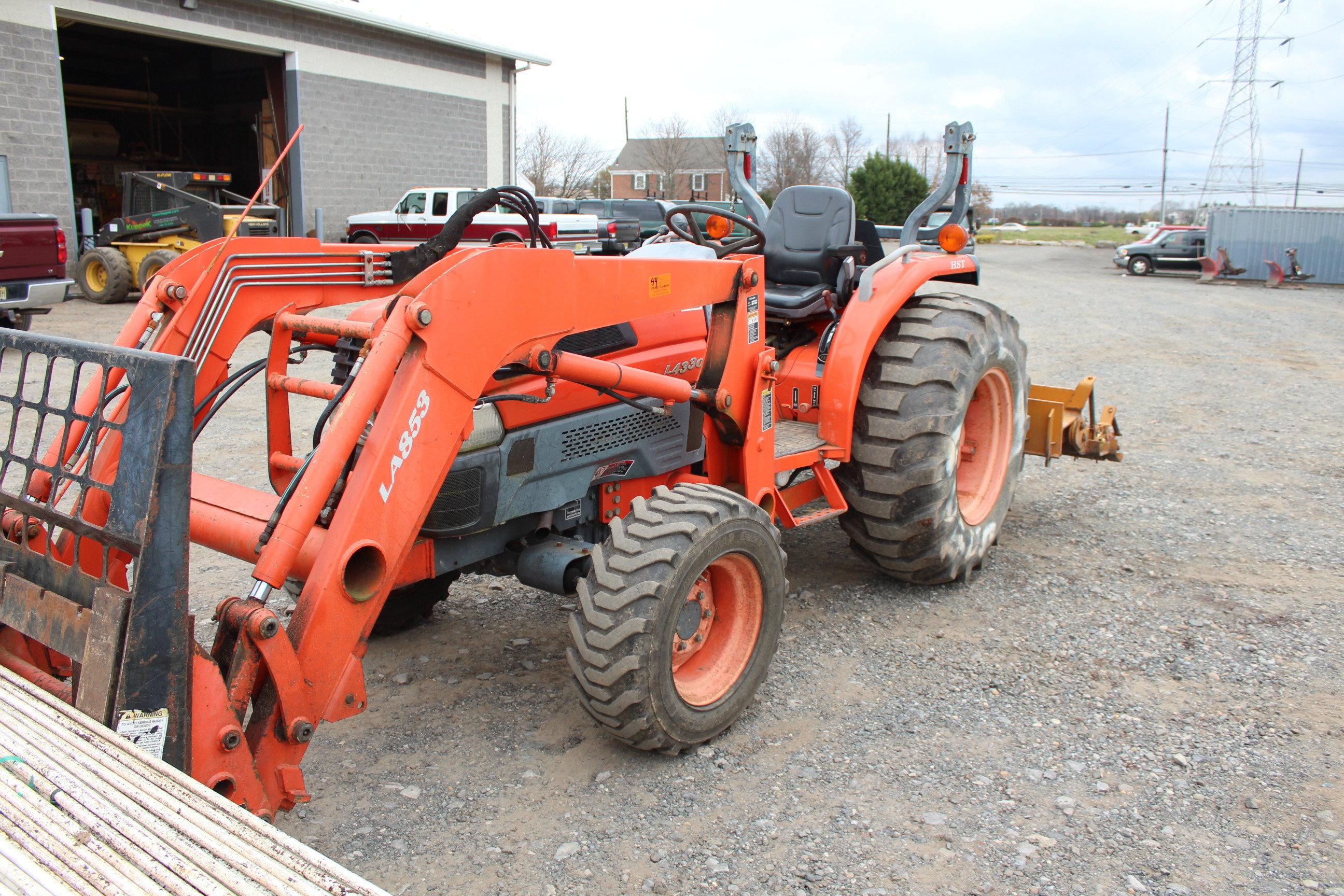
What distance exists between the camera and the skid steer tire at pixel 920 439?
14.8 ft

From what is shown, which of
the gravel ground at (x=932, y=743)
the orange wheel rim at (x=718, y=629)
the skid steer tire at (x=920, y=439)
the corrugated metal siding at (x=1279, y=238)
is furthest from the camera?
the corrugated metal siding at (x=1279, y=238)

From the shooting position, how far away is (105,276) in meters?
15.8

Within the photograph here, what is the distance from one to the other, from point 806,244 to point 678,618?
2.47 m

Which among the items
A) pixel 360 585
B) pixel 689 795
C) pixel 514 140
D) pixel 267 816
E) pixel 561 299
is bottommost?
pixel 689 795

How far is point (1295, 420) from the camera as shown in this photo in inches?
357

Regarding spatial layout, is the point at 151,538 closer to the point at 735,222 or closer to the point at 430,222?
the point at 735,222

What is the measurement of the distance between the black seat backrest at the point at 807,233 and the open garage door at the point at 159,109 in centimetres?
2031

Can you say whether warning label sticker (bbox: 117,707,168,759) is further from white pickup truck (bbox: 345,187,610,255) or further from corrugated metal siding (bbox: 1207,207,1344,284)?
corrugated metal siding (bbox: 1207,207,1344,284)

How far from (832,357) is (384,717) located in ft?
7.66

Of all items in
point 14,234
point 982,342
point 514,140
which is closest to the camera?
point 982,342

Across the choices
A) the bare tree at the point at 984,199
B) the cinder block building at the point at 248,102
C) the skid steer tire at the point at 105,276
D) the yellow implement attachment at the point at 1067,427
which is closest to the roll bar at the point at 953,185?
the yellow implement attachment at the point at 1067,427

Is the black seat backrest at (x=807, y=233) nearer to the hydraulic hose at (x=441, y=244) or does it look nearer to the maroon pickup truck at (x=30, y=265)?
the hydraulic hose at (x=441, y=244)

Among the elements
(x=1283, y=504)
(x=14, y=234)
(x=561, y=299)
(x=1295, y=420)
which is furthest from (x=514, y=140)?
(x=561, y=299)

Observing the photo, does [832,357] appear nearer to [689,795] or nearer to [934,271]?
[934,271]
